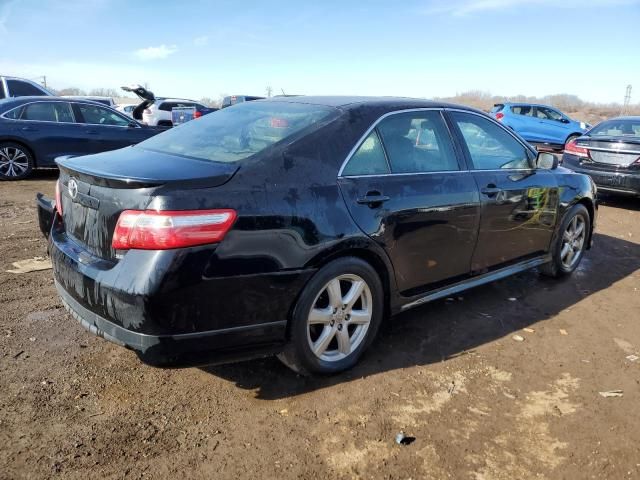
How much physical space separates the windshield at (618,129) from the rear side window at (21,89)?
493 inches

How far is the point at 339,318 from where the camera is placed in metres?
3.02

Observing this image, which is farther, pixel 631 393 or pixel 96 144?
pixel 96 144

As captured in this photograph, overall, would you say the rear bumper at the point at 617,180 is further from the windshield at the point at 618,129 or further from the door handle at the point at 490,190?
the door handle at the point at 490,190

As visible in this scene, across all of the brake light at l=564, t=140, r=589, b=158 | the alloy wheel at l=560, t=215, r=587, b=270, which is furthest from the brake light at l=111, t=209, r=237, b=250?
the brake light at l=564, t=140, r=589, b=158

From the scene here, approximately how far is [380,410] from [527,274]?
302cm

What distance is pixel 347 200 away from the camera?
2.95 meters

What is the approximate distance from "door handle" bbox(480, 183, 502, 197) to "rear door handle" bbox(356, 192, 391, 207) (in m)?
1.03

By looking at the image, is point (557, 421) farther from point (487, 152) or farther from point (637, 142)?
point (637, 142)

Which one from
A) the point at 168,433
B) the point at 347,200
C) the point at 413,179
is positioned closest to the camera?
the point at 168,433

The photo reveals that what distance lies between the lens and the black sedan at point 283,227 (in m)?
2.42

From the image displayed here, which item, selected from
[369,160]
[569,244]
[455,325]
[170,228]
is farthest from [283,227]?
[569,244]

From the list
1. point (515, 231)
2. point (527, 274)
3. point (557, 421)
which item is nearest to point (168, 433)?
point (557, 421)

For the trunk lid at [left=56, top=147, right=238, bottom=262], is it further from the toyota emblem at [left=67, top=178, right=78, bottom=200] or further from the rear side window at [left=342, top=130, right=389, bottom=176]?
the rear side window at [left=342, top=130, right=389, bottom=176]

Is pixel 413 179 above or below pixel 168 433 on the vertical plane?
above
